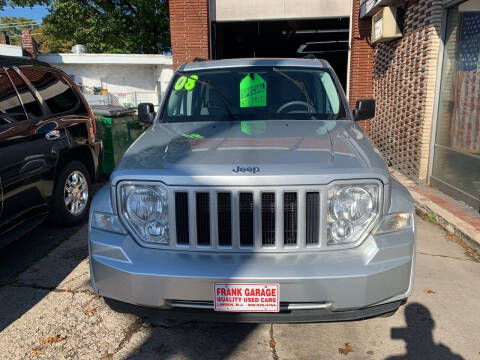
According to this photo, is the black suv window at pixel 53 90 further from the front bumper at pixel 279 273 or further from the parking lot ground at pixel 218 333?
the front bumper at pixel 279 273

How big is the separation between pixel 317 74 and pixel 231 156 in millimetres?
2016

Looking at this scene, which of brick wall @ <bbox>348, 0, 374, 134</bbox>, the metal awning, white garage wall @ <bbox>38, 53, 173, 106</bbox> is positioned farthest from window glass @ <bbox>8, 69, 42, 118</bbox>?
white garage wall @ <bbox>38, 53, 173, 106</bbox>

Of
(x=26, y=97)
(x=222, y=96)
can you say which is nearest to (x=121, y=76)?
(x=26, y=97)

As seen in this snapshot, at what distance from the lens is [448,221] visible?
509 cm

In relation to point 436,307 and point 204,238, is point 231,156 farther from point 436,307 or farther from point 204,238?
point 436,307

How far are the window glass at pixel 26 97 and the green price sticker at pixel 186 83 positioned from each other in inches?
61.0

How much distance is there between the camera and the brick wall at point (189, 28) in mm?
10984

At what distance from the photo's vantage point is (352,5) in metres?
11.1

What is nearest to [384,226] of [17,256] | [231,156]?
[231,156]

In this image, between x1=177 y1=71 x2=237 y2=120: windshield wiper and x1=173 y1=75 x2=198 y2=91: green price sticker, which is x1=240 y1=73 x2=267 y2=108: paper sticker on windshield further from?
x1=173 y1=75 x2=198 y2=91: green price sticker

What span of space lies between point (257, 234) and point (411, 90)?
6.15m

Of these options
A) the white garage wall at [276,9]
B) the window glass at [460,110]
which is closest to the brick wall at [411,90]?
the window glass at [460,110]

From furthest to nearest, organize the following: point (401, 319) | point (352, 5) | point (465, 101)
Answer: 1. point (352, 5)
2. point (465, 101)
3. point (401, 319)

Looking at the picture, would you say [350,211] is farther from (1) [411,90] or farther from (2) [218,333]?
(1) [411,90]
